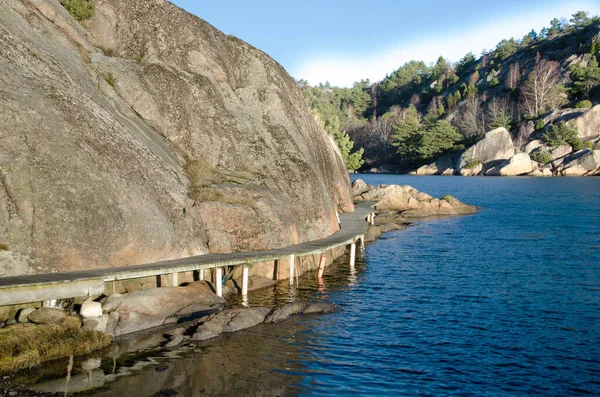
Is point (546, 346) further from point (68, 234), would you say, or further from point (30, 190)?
point (30, 190)

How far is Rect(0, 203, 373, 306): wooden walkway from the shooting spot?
19953 millimetres

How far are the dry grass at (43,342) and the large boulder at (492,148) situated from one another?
492ft

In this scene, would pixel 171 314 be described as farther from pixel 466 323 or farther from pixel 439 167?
pixel 439 167

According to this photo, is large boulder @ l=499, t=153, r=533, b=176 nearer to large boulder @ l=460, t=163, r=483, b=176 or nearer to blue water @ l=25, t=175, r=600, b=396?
large boulder @ l=460, t=163, r=483, b=176

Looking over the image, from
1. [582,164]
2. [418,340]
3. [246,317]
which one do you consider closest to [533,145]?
[582,164]

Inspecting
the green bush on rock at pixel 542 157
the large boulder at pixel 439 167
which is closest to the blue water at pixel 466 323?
the green bush on rock at pixel 542 157

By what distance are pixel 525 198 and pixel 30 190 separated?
282 ft

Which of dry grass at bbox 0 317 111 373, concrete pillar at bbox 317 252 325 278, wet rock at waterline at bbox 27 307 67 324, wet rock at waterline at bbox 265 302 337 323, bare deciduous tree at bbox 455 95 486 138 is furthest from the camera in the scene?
bare deciduous tree at bbox 455 95 486 138

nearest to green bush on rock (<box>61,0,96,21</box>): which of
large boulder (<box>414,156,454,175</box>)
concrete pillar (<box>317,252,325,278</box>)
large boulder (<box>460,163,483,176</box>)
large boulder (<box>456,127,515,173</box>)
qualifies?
concrete pillar (<box>317,252,325,278</box>)

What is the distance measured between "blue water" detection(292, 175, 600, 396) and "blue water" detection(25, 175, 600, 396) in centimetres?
7

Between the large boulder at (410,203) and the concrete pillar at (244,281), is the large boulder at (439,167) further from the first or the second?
the concrete pillar at (244,281)

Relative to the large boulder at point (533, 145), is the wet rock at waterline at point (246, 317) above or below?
below

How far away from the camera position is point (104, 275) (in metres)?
22.6

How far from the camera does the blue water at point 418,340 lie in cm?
1853
